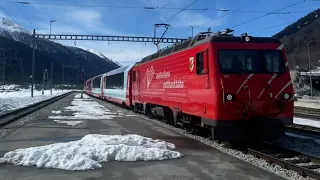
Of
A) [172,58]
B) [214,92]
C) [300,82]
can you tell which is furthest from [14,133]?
[300,82]

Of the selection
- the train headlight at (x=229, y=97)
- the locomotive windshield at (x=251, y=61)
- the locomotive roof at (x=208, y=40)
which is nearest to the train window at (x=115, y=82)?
the locomotive roof at (x=208, y=40)

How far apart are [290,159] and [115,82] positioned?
1079 inches

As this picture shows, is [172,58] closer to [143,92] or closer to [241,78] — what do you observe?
[241,78]

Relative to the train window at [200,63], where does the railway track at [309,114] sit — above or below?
below

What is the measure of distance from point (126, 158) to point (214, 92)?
3180mm

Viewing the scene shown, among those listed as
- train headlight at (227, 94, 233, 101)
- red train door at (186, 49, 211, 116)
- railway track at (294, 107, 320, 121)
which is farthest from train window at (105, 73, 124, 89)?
train headlight at (227, 94, 233, 101)

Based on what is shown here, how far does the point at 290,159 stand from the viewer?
10195 mm

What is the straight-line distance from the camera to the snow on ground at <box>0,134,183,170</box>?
8.68m

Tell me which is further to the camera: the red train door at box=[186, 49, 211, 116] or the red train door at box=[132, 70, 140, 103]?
the red train door at box=[132, 70, 140, 103]

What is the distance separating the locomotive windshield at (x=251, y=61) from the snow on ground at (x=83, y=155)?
297 cm

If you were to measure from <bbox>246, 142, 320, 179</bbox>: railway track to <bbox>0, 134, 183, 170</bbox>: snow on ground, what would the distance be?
2.19 metres

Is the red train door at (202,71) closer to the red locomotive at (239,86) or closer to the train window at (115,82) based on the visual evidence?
the red locomotive at (239,86)

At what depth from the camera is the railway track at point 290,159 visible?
27.4 ft

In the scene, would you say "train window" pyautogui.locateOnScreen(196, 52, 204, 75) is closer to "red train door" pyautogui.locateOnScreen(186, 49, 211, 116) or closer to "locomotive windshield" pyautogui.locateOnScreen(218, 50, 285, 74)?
"red train door" pyautogui.locateOnScreen(186, 49, 211, 116)
